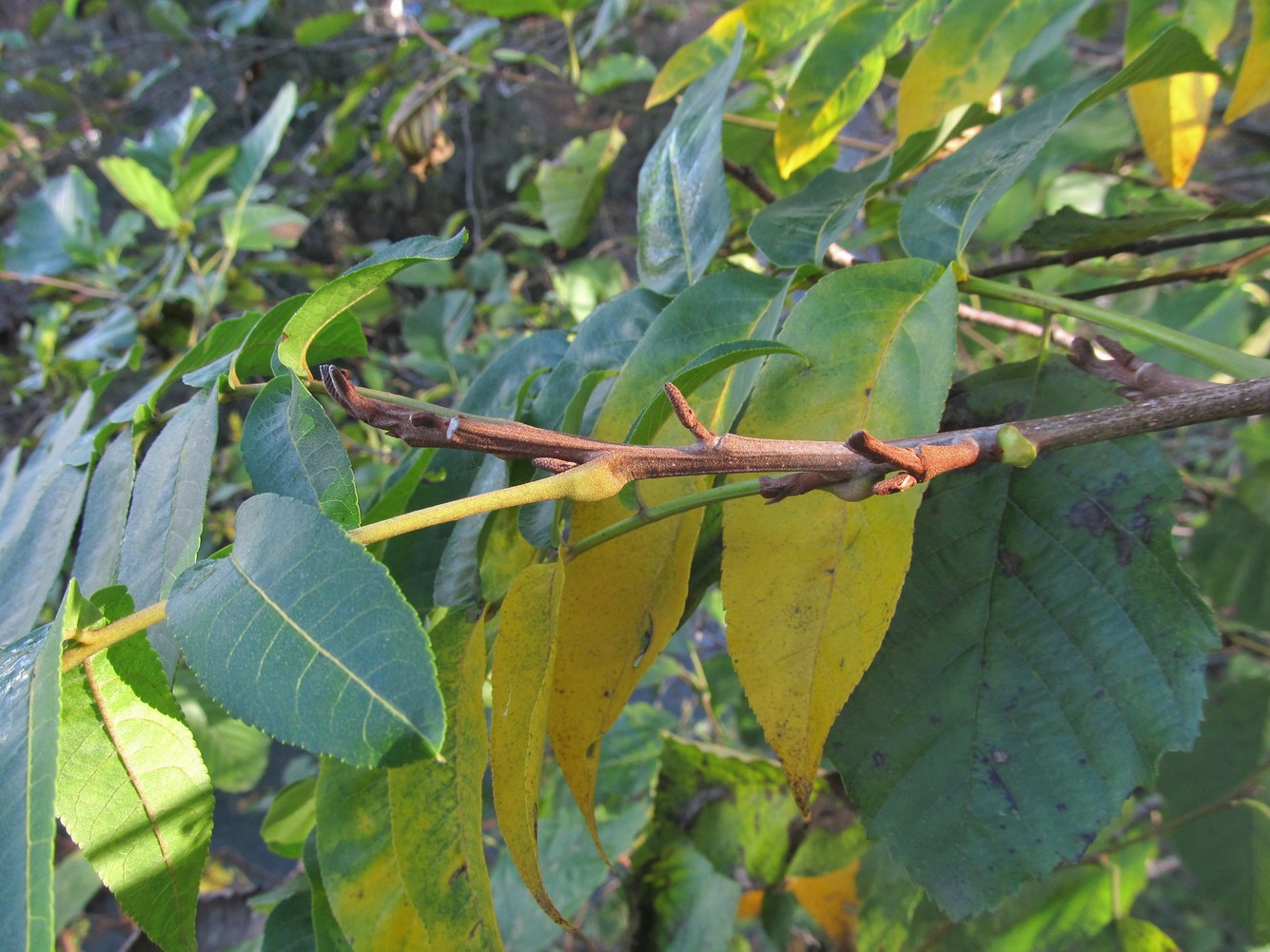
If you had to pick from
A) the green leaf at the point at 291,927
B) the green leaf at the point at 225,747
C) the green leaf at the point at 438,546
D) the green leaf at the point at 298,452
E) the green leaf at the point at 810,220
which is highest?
the green leaf at the point at 298,452

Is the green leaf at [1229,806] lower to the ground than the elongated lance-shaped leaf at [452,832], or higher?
lower

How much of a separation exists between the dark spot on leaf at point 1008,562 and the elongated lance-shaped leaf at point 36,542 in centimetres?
43

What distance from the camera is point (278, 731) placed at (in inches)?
7.5

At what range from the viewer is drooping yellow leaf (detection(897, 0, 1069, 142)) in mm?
539

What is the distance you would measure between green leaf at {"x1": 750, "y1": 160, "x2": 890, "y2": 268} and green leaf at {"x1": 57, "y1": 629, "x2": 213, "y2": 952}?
0.31m

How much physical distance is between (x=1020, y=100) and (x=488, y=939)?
63.8 inches

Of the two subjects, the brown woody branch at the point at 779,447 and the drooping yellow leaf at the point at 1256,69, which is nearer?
the brown woody branch at the point at 779,447

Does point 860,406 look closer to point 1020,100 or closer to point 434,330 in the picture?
point 434,330

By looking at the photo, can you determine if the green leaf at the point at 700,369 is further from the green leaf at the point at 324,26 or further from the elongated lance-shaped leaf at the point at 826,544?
the green leaf at the point at 324,26

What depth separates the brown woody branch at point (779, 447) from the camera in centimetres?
24

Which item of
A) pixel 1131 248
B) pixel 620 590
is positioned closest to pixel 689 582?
pixel 620 590

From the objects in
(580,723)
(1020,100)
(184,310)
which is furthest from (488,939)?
(1020,100)

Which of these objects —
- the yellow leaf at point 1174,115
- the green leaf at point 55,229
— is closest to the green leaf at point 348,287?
the yellow leaf at point 1174,115

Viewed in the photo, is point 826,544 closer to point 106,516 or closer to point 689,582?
point 689,582
